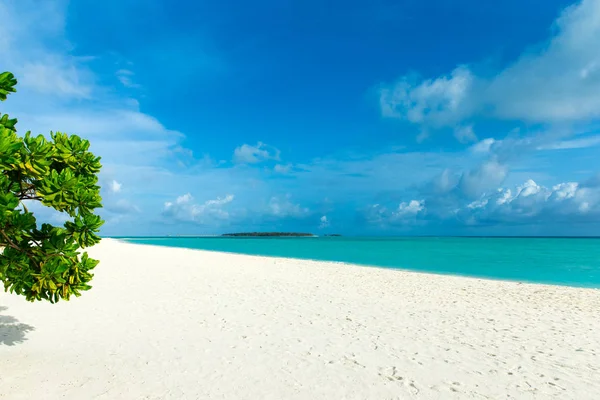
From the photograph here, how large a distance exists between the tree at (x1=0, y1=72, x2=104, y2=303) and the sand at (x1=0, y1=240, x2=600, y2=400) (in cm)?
241

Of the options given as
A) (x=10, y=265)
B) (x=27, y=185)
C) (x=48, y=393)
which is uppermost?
(x=27, y=185)

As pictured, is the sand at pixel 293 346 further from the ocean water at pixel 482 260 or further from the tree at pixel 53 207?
the ocean water at pixel 482 260

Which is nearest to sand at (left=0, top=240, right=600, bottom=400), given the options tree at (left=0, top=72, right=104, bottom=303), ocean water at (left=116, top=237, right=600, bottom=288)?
tree at (left=0, top=72, right=104, bottom=303)

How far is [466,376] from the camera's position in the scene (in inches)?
299

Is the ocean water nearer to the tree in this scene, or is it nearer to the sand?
the sand

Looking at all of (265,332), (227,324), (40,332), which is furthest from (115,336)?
(265,332)

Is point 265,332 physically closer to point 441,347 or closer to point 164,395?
point 164,395

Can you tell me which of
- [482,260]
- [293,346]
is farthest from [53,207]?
[482,260]

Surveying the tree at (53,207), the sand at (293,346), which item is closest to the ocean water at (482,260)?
the sand at (293,346)

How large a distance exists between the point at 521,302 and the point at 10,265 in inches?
704

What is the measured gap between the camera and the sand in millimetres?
7027

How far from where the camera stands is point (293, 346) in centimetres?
930

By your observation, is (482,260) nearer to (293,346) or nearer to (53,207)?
(293,346)

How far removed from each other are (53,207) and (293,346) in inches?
250
